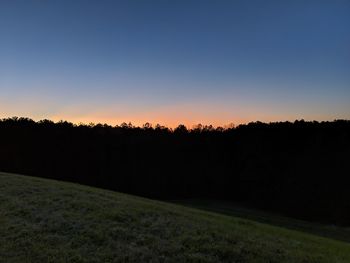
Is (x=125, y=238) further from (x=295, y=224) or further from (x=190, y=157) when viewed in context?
(x=190, y=157)

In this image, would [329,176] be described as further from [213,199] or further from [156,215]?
[156,215]

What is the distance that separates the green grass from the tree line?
30.4 m

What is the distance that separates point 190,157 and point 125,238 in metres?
40.0

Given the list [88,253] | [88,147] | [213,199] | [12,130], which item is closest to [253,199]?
[213,199]

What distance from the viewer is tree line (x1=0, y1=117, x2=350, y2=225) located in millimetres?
46062

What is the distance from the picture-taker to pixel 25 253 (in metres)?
13.0

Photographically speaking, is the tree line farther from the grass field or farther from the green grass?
the green grass

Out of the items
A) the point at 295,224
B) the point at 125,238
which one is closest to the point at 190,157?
the point at 295,224

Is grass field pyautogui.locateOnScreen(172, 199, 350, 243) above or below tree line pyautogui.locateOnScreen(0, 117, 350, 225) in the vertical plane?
below

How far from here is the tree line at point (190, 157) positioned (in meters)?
46.1

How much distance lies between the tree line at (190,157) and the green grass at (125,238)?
30.4m

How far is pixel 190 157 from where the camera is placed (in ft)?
176

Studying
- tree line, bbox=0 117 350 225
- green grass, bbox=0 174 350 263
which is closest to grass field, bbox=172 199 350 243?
tree line, bbox=0 117 350 225

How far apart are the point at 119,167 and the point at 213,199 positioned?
10004mm
